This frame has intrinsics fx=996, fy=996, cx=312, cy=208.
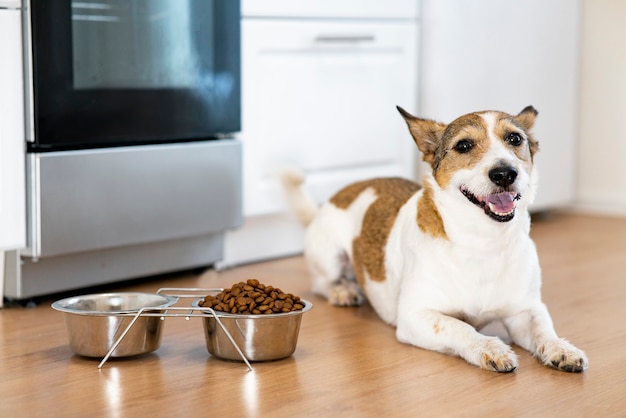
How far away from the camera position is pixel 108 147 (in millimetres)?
2762

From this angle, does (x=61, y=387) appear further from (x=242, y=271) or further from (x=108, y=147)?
(x=242, y=271)

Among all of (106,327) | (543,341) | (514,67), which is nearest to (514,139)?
(543,341)

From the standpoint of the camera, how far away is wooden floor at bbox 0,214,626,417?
185 centimetres

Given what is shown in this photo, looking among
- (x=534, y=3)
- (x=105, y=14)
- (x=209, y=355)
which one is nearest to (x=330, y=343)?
(x=209, y=355)

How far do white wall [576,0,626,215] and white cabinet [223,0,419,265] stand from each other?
120cm

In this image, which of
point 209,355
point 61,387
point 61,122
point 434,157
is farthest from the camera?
point 61,122

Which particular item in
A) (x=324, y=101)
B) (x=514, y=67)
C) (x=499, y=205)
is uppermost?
(x=514, y=67)

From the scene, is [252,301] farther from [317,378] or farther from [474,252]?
[474,252]

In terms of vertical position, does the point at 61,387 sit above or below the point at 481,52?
below

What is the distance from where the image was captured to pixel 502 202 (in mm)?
2184

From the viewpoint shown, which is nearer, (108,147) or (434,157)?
(434,157)

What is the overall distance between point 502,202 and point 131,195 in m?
1.10

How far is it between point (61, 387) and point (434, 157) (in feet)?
3.27

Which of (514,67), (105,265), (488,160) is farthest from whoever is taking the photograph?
(514,67)
